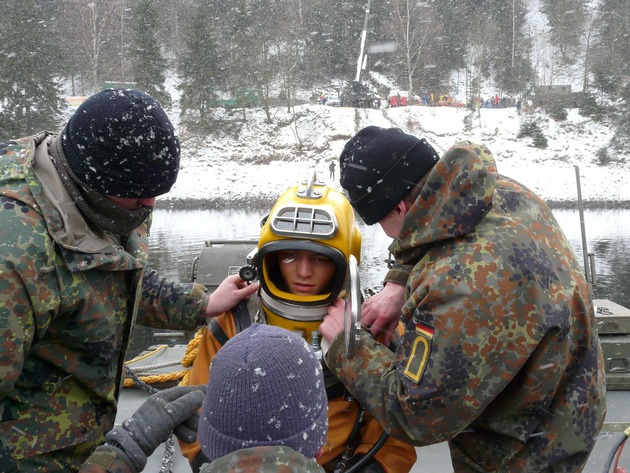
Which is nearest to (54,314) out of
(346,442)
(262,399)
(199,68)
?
(262,399)

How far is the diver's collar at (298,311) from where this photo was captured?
7.43 ft

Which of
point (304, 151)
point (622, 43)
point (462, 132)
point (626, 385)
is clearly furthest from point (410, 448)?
point (622, 43)

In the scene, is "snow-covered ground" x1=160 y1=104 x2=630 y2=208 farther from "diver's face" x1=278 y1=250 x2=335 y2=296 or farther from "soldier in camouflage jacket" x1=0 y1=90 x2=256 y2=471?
"soldier in camouflage jacket" x1=0 y1=90 x2=256 y2=471

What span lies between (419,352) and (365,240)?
12.8 m

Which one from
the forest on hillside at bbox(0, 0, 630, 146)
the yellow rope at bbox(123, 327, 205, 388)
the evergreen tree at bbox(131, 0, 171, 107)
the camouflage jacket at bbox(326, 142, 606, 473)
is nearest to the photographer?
the camouflage jacket at bbox(326, 142, 606, 473)

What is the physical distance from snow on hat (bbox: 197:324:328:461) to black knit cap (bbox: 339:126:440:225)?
2.09 ft

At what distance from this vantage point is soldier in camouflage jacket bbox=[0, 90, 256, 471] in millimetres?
1504

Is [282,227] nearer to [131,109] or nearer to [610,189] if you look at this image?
[131,109]

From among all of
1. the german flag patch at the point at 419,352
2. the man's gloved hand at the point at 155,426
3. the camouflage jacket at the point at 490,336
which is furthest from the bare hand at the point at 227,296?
the german flag patch at the point at 419,352

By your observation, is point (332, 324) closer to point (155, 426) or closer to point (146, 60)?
point (155, 426)

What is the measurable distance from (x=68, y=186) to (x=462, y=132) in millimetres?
29829

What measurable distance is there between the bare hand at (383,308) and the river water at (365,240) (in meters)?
4.58

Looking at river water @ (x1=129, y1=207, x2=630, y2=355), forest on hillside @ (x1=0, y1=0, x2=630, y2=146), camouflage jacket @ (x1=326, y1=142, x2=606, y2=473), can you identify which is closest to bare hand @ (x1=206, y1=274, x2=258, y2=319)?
camouflage jacket @ (x1=326, y1=142, x2=606, y2=473)

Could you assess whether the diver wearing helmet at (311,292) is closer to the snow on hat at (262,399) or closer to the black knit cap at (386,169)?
the black knit cap at (386,169)
